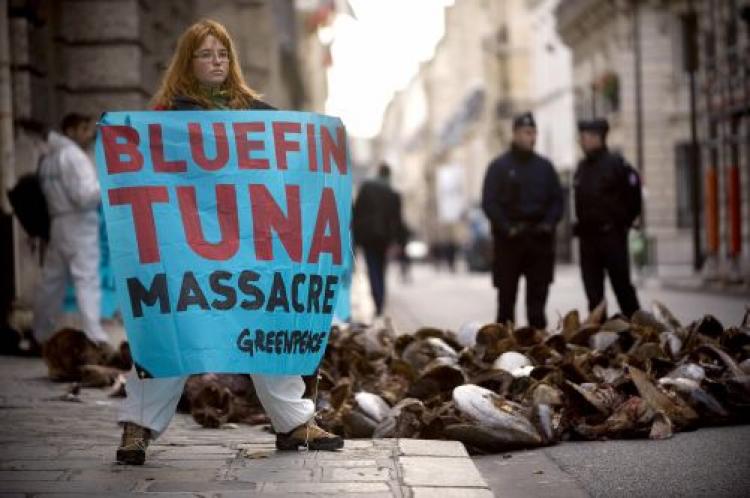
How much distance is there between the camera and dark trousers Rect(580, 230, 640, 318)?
11.9 m

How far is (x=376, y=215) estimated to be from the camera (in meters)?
18.9

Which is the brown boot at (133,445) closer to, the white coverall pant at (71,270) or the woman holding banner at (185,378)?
the woman holding banner at (185,378)

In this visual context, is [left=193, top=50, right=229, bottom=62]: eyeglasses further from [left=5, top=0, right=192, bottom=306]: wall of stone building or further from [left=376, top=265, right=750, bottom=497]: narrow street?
[left=5, top=0, right=192, bottom=306]: wall of stone building

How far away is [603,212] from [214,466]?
21.5 feet

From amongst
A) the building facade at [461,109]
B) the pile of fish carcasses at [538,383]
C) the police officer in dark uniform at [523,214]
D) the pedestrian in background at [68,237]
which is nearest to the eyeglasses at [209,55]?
the pile of fish carcasses at [538,383]

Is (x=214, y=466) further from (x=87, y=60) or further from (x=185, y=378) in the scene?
(x=87, y=60)

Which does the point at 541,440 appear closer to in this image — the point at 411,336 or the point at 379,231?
the point at 411,336

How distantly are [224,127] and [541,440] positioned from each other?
219 cm

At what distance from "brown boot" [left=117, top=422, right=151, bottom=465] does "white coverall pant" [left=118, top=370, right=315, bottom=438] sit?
28 mm

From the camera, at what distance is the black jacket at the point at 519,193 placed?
11.9 m

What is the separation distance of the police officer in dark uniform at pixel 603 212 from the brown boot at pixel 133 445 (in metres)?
6.51

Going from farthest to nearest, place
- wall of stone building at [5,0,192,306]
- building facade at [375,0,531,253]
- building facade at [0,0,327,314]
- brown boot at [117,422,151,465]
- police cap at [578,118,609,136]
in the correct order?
building facade at [375,0,531,253] < wall of stone building at [5,0,192,306] < building facade at [0,0,327,314] < police cap at [578,118,609,136] < brown boot at [117,422,151,465]

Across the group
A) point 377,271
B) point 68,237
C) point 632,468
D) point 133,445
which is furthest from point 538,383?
point 377,271

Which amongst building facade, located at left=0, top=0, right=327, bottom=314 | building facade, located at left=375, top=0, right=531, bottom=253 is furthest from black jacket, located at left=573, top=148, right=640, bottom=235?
building facade, located at left=375, top=0, right=531, bottom=253
